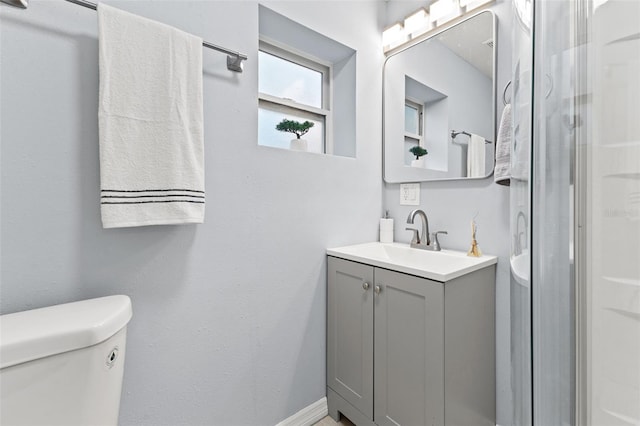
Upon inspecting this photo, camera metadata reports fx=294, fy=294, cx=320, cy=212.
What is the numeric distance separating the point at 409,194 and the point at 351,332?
2.63 feet

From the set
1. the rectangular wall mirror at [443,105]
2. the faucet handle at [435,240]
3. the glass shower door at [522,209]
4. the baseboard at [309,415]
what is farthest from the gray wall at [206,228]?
the glass shower door at [522,209]

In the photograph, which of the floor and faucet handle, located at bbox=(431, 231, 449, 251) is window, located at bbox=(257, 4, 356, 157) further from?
the floor

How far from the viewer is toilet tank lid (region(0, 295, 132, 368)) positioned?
0.61 metres

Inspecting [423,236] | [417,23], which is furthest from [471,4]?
[423,236]

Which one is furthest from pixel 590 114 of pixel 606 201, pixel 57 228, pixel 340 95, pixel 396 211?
pixel 340 95

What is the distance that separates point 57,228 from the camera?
823 mm

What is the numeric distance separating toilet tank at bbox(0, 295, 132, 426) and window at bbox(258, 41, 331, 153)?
1048 mm

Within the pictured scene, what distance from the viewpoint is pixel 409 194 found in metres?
1.64

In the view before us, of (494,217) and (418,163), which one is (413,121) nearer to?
(418,163)

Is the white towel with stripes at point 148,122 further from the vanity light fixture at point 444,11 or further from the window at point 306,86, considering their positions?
the vanity light fixture at point 444,11

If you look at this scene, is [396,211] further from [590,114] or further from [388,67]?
[590,114]

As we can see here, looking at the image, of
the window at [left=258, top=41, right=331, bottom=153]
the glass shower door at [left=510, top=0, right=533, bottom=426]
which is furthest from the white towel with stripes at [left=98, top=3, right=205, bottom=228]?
the glass shower door at [left=510, top=0, right=533, bottom=426]

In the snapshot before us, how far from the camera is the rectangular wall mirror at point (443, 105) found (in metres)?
1.36

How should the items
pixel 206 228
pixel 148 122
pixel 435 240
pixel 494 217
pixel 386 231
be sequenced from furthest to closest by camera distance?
pixel 386 231 → pixel 435 240 → pixel 494 217 → pixel 206 228 → pixel 148 122
